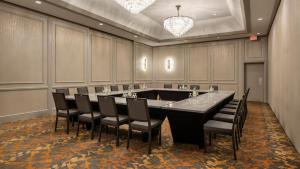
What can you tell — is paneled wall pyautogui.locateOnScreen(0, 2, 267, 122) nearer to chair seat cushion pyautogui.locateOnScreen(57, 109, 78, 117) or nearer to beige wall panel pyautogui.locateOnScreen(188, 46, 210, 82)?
beige wall panel pyautogui.locateOnScreen(188, 46, 210, 82)

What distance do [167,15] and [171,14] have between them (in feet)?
0.64

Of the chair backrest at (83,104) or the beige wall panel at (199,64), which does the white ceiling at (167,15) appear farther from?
the chair backrest at (83,104)

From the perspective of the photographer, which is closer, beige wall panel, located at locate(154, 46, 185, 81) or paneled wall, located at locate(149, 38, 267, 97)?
paneled wall, located at locate(149, 38, 267, 97)

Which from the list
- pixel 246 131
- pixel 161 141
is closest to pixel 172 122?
pixel 161 141

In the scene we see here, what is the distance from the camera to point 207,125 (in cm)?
308

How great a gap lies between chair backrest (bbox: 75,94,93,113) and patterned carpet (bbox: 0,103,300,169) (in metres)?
0.57

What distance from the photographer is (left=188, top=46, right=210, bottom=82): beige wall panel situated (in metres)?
10.2

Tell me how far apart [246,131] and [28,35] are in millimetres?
6235

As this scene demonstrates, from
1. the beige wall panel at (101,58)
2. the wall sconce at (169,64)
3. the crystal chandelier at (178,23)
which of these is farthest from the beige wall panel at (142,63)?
the crystal chandelier at (178,23)

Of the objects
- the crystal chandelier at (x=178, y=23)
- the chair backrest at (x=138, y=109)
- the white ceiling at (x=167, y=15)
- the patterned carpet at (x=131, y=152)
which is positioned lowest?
the patterned carpet at (x=131, y=152)

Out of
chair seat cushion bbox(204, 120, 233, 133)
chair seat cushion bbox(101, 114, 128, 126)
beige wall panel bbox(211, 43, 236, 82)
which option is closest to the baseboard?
chair seat cushion bbox(101, 114, 128, 126)

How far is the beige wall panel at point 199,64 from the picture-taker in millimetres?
10180

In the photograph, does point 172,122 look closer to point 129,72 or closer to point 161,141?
point 161,141

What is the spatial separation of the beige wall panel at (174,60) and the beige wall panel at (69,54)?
5.34 meters
